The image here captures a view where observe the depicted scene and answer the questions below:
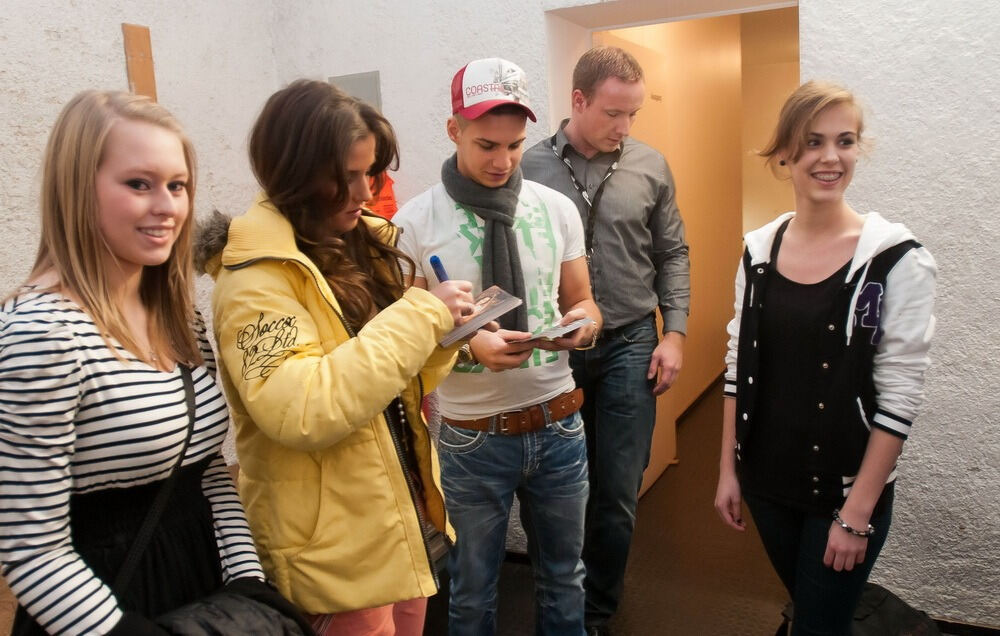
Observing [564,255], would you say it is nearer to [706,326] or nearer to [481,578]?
[481,578]

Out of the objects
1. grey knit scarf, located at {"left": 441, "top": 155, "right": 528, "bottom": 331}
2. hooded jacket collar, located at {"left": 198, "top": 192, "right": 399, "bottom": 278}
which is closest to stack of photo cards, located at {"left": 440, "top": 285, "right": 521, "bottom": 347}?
hooded jacket collar, located at {"left": 198, "top": 192, "right": 399, "bottom": 278}

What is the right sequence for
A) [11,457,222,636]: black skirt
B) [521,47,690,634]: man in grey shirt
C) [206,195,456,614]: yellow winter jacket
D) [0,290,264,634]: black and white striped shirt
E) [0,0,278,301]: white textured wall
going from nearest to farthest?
[0,290,264,634]: black and white striped shirt
[11,457,222,636]: black skirt
[206,195,456,614]: yellow winter jacket
[0,0,278,301]: white textured wall
[521,47,690,634]: man in grey shirt

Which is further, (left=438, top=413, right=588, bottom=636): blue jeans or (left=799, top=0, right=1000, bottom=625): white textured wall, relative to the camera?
(left=799, top=0, right=1000, bottom=625): white textured wall

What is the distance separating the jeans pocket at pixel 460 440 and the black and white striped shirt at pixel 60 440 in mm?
957

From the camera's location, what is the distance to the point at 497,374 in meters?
2.02

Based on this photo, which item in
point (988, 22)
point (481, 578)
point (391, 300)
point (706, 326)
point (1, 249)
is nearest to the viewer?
point (391, 300)

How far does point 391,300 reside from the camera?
1.63 meters

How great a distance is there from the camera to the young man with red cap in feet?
6.51

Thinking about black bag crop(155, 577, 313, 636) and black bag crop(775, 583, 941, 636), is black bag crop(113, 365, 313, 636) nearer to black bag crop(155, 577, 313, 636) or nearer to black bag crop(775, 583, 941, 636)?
black bag crop(155, 577, 313, 636)

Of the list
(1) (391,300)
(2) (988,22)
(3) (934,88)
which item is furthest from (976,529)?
(1) (391,300)

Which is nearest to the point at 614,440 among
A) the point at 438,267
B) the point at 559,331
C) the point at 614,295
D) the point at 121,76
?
the point at 614,295

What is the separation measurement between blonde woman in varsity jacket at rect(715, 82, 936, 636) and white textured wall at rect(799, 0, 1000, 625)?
32.9 inches

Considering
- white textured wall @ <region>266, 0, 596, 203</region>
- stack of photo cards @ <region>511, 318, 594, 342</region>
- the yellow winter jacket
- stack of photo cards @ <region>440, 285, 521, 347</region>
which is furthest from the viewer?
white textured wall @ <region>266, 0, 596, 203</region>

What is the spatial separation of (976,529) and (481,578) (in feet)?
5.51
